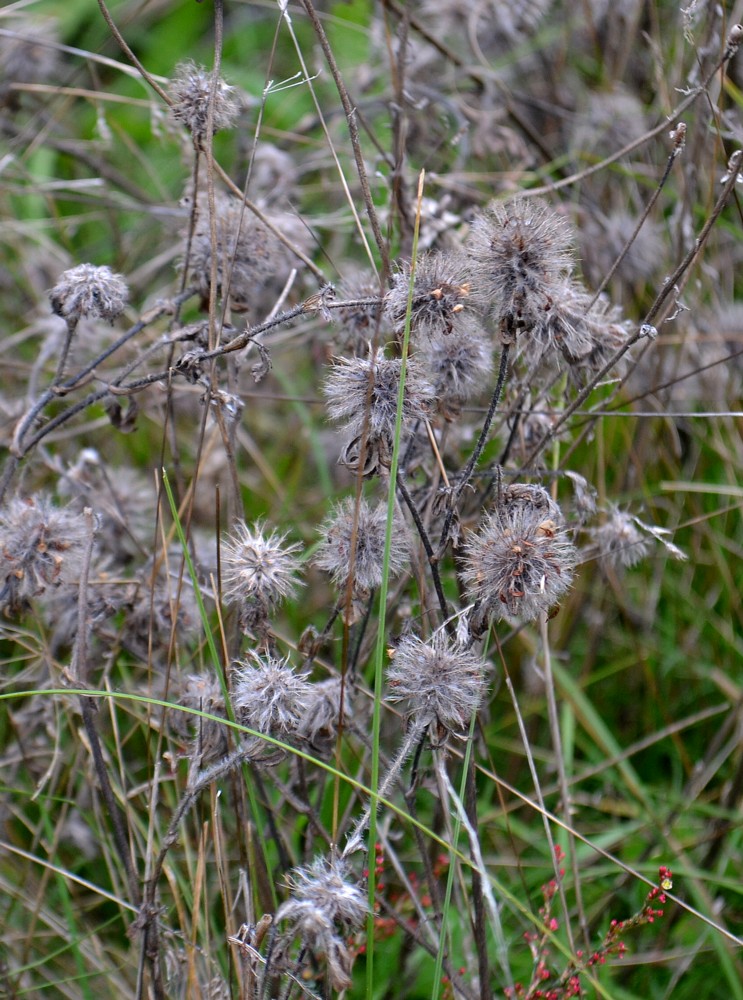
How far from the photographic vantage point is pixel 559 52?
285 centimetres

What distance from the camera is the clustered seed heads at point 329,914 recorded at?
102 cm

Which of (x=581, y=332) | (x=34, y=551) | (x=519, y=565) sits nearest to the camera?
(x=519, y=565)

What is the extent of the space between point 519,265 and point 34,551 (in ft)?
2.78

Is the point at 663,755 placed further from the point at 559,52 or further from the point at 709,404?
the point at 559,52

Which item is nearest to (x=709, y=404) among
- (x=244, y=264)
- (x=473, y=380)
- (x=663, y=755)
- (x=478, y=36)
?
(x=663, y=755)

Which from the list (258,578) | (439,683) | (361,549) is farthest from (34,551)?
(439,683)

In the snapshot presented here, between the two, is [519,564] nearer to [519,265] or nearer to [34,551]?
[519,265]

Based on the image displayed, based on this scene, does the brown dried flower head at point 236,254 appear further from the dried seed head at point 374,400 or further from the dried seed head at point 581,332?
the dried seed head at point 581,332

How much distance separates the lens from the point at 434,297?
1197 mm

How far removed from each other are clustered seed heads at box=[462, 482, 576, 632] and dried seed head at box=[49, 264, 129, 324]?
67cm

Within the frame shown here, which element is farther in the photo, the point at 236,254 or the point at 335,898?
the point at 236,254

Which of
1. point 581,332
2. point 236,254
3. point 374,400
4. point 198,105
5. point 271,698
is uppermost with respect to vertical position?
point 198,105

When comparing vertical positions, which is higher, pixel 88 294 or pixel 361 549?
pixel 88 294

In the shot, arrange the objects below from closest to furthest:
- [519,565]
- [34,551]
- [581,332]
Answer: [519,565] → [581,332] → [34,551]
